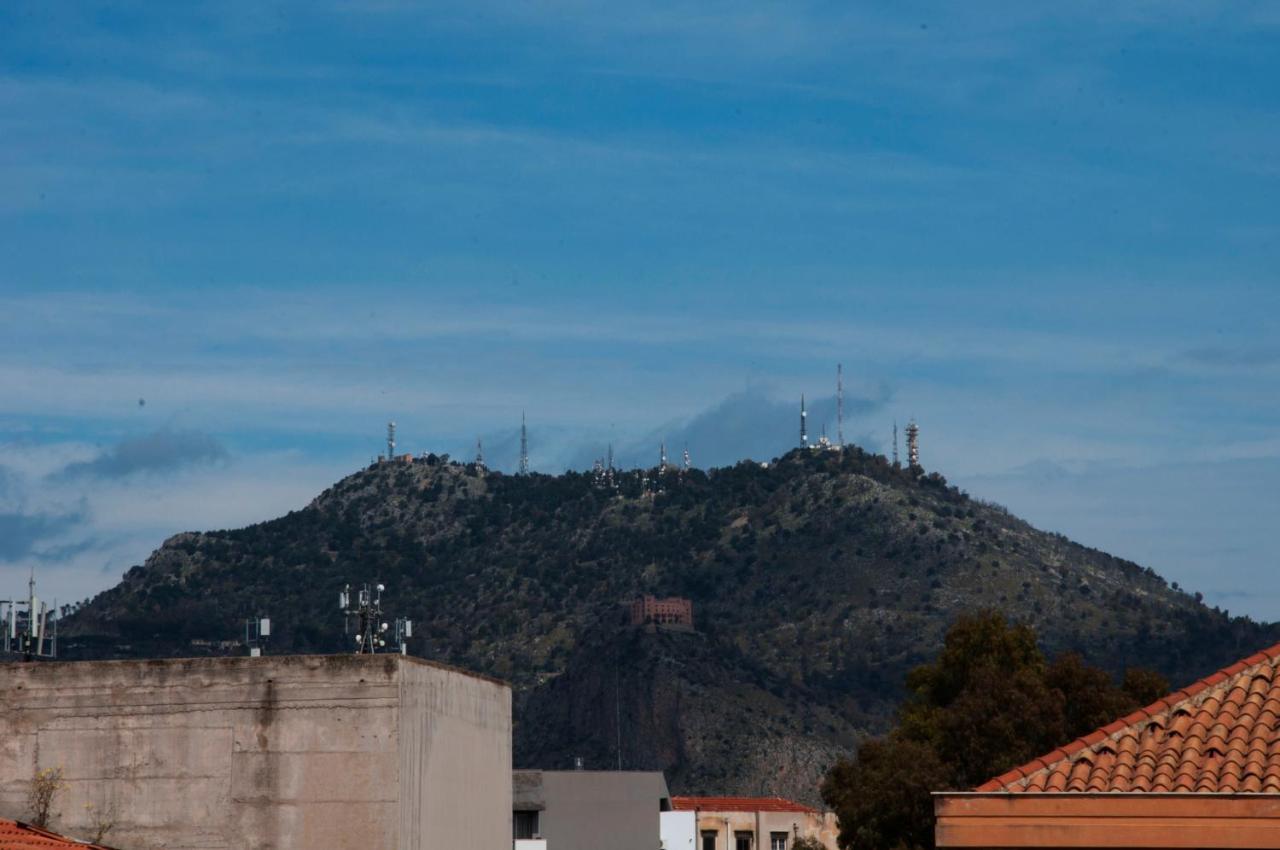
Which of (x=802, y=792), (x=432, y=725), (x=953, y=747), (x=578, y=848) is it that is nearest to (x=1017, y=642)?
(x=953, y=747)

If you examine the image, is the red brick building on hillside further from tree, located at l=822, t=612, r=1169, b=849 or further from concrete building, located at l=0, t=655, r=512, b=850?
tree, located at l=822, t=612, r=1169, b=849

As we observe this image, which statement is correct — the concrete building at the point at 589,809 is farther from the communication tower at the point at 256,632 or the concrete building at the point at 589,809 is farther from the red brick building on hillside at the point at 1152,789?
the red brick building on hillside at the point at 1152,789

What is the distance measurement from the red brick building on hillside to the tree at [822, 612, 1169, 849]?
33.8 meters

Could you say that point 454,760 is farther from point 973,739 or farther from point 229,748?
point 973,739

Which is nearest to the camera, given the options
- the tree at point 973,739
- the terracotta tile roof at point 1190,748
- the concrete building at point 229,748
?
the terracotta tile roof at point 1190,748

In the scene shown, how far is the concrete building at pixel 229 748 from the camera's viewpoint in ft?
97.9

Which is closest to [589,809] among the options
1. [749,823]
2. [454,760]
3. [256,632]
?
[749,823]

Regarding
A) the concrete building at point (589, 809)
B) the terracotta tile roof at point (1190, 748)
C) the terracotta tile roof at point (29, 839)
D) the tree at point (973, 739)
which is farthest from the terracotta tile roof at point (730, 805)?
the terracotta tile roof at point (1190, 748)

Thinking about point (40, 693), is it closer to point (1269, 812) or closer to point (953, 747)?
point (1269, 812)

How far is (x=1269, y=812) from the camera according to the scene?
19984 mm

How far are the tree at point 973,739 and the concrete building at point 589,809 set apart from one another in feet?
74.2

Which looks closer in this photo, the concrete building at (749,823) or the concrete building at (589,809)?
the concrete building at (589,809)

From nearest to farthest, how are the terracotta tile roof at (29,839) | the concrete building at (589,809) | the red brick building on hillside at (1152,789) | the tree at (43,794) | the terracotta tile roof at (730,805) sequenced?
the red brick building on hillside at (1152,789) < the terracotta tile roof at (29,839) < the tree at (43,794) < the concrete building at (589,809) < the terracotta tile roof at (730,805)

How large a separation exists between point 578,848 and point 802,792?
10551 centimetres
